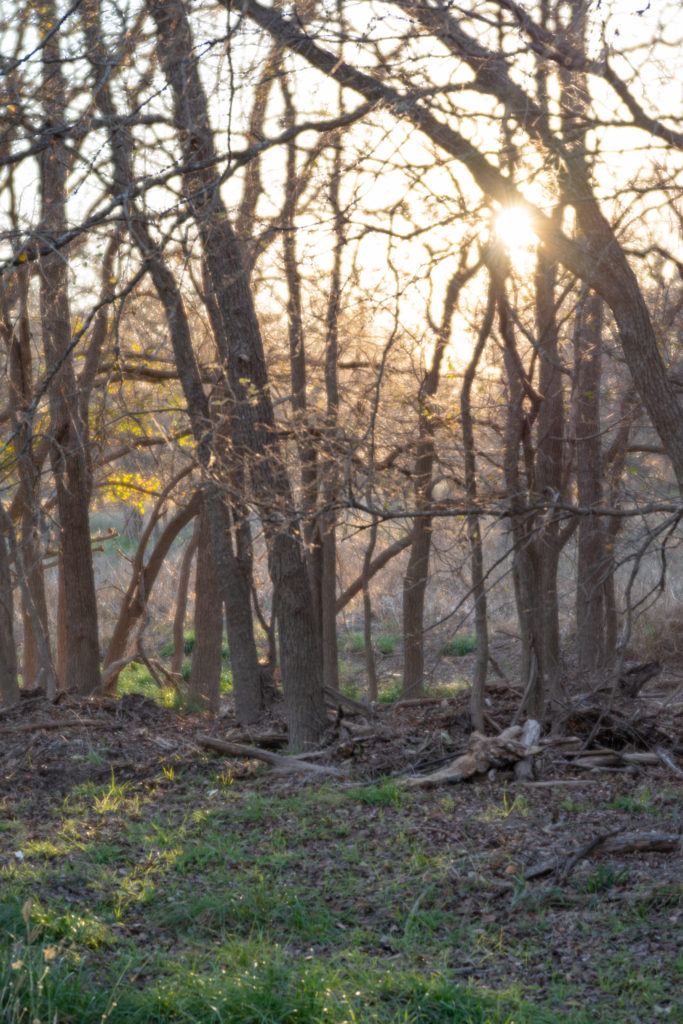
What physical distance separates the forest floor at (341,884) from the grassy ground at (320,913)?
1 centimetres

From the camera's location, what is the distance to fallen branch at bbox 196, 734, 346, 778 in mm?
6730

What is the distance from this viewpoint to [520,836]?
5.20 m

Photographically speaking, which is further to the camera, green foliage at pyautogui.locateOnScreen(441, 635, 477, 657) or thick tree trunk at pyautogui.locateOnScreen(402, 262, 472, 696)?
green foliage at pyautogui.locateOnScreen(441, 635, 477, 657)

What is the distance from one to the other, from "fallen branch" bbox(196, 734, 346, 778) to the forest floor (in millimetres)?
86

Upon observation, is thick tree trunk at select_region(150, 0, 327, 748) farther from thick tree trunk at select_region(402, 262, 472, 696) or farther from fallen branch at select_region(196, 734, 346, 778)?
thick tree trunk at select_region(402, 262, 472, 696)

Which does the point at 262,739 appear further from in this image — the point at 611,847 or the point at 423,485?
the point at 611,847

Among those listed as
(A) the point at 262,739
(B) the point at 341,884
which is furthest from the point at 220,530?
(B) the point at 341,884

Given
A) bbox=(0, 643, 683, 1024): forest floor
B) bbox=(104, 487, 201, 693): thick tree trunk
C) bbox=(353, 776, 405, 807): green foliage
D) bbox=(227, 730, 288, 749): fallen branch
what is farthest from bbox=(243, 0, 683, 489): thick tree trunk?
bbox=(104, 487, 201, 693): thick tree trunk

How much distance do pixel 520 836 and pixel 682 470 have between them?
88.4 inches

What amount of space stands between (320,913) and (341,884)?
0.40 metres

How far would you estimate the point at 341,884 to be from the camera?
15.5ft

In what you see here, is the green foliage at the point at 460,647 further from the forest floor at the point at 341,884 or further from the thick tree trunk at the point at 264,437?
the forest floor at the point at 341,884

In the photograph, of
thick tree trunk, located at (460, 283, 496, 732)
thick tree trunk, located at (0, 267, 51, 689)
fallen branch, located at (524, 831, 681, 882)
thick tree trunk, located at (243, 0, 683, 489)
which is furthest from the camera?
thick tree trunk, located at (460, 283, 496, 732)

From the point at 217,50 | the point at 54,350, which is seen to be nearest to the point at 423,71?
the point at 217,50
